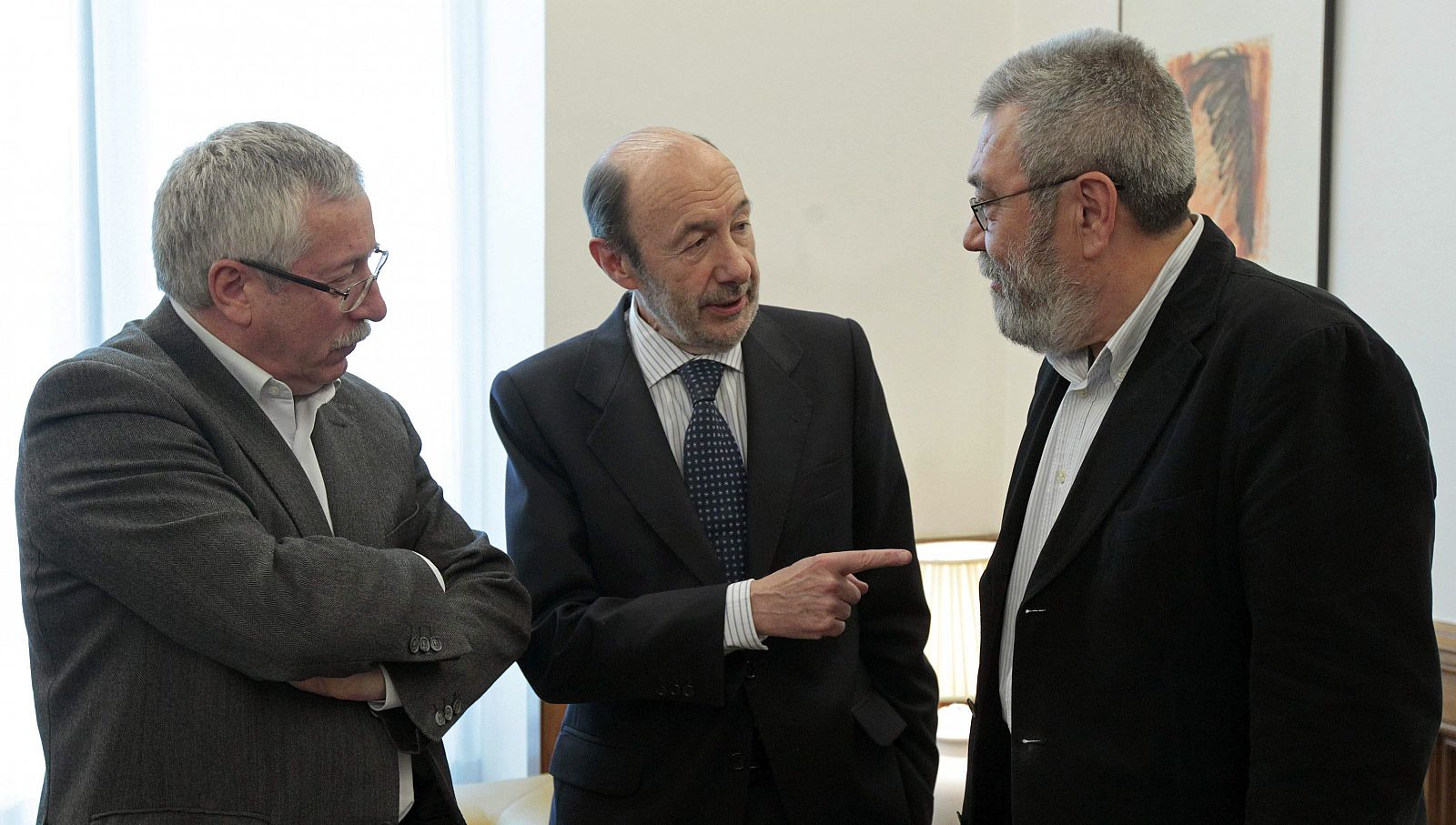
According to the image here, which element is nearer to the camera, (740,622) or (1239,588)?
(1239,588)

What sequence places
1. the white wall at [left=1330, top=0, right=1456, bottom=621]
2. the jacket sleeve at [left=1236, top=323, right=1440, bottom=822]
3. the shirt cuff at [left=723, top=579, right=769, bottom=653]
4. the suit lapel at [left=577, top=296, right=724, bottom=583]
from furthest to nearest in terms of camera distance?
the white wall at [left=1330, top=0, right=1456, bottom=621], the suit lapel at [left=577, top=296, right=724, bottom=583], the shirt cuff at [left=723, top=579, right=769, bottom=653], the jacket sleeve at [left=1236, top=323, right=1440, bottom=822]

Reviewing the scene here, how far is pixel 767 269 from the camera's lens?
341 cm

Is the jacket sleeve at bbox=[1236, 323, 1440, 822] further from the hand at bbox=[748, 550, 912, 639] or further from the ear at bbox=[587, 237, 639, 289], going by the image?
the ear at bbox=[587, 237, 639, 289]

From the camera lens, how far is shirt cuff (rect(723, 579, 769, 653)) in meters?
1.76

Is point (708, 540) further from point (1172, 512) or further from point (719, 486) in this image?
point (1172, 512)

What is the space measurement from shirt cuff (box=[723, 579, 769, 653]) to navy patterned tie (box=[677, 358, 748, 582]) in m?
0.13

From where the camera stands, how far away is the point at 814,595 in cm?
172

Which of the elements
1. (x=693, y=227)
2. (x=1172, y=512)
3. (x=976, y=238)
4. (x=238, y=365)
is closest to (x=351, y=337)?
(x=238, y=365)

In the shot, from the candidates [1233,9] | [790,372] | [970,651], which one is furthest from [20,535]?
[1233,9]

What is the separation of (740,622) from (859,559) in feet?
0.67

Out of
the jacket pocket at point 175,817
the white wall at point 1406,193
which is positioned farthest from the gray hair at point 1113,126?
the jacket pocket at point 175,817

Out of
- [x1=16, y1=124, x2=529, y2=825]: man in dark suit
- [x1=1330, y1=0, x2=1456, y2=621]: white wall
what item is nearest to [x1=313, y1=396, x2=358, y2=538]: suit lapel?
[x1=16, y1=124, x2=529, y2=825]: man in dark suit

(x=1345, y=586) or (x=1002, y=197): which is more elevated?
(x=1002, y=197)

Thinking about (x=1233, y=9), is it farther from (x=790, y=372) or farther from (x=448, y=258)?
(x=448, y=258)
